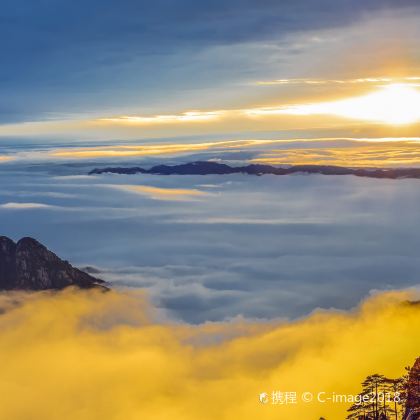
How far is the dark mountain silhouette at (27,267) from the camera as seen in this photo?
16612 centimetres

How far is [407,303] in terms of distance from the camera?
Answer: 151 m

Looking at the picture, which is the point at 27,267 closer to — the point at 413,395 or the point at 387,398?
the point at 387,398

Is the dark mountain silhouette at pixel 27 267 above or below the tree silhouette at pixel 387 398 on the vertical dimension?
below

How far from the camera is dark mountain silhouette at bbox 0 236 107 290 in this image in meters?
166

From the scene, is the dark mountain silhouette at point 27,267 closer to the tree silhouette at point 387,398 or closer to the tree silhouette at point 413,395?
the tree silhouette at point 387,398

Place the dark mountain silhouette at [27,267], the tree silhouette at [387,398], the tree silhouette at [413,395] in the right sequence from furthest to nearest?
the dark mountain silhouette at [27,267], the tree silhouette at [387,398], the tree silhouette at [413,395]

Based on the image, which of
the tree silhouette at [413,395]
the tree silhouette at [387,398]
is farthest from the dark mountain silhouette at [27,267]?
the tree silhouette at [413,395]

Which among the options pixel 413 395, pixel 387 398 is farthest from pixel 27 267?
pixel 413 395

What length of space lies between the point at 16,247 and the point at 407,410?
139687 mm

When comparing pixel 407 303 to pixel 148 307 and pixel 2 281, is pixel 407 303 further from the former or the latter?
pixel 2 281

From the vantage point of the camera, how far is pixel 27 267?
166500 mm

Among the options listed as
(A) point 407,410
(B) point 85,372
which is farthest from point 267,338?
(A) point 407,410

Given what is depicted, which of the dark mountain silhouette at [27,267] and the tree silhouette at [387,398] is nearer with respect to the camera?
the tree silhouette at [387,398]

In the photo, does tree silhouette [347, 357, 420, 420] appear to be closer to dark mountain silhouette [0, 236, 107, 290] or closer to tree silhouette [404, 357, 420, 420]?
tree silhouette [404, 357, 420, 420]
